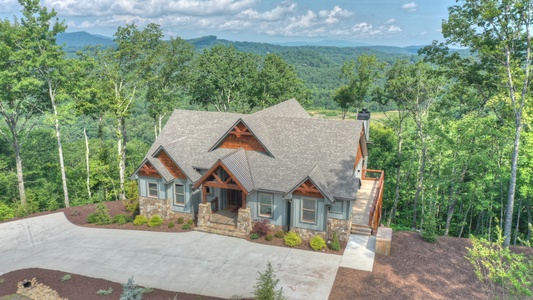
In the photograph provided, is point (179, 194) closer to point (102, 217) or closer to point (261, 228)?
point (102, 217)

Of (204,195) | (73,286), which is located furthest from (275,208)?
(73,286)

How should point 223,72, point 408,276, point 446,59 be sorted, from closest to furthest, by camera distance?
point 408,276, point 446,59, point 223,72

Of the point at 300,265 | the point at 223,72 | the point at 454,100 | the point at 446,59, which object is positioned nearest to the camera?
the point at 300,265

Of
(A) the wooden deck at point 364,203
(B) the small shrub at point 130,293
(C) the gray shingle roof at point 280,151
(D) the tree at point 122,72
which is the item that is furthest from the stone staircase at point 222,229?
(D) the tree at point 122,72

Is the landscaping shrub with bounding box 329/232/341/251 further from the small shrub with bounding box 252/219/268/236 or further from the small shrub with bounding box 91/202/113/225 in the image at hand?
the small shrub with bounding box 91/202/113/225

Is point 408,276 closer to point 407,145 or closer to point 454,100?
point 454,100

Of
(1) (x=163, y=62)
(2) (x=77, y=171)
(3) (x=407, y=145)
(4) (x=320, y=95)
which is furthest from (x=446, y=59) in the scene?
(4) (x=320, y=95)
